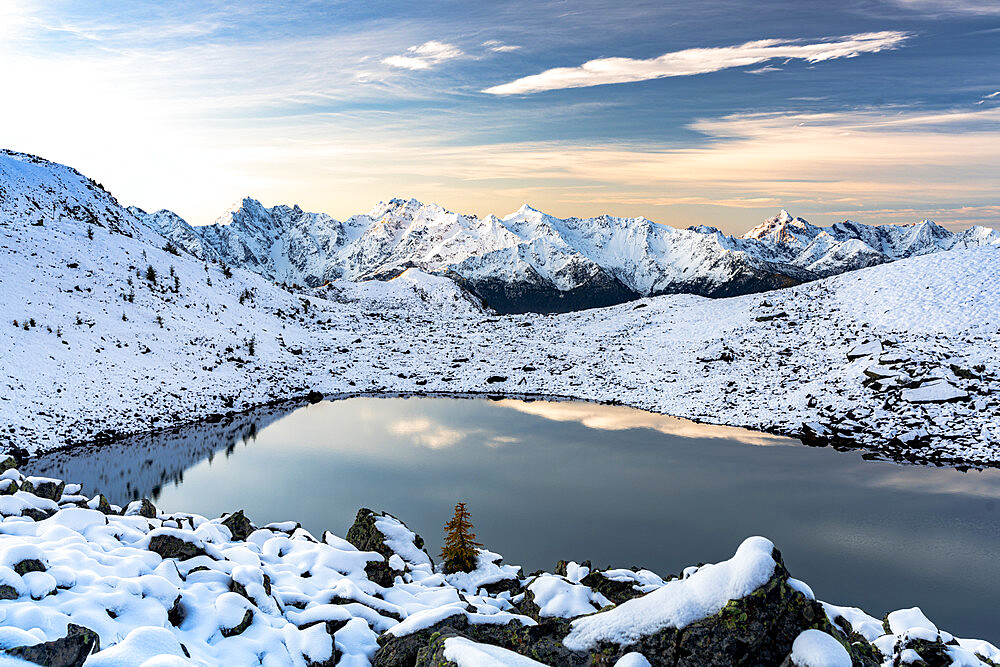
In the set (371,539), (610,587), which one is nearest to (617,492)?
(610,587)

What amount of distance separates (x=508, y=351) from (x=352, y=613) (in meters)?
53.5

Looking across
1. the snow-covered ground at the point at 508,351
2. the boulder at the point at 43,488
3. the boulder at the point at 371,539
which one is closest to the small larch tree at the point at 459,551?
the boulder at the point at 371,539

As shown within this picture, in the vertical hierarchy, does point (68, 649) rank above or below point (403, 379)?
above

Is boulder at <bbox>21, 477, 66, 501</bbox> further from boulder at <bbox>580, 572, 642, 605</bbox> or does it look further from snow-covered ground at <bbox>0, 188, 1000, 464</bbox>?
snow-covered ground at <bbox>0, 188, 1000, 464</bbox>

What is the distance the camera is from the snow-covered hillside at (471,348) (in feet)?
122

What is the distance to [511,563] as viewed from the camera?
20.2 m

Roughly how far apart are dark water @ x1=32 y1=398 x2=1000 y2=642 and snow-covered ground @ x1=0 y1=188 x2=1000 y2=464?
4554 millimetres

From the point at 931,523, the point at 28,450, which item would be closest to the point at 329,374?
the point at 28,450

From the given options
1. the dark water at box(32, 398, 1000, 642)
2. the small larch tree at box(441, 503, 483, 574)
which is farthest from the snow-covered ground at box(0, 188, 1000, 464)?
the small larch tree at box(441, 503, 483, 574)

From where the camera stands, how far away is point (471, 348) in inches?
2589

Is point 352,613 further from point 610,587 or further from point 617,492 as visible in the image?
point 617,492

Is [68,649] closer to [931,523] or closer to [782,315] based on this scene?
[931,523]

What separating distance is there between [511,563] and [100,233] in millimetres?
59369

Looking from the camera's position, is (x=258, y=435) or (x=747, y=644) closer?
(x=747, y=644)
